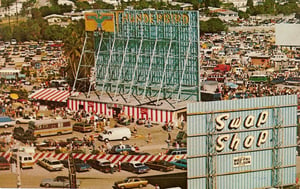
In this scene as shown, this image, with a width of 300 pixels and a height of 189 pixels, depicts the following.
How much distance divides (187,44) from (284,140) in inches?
213

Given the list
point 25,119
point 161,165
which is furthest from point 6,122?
point 161,165

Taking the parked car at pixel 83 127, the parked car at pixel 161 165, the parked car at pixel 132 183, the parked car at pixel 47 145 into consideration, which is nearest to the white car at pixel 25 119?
the parked car at pixel 83 127

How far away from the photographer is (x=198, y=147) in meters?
11.1

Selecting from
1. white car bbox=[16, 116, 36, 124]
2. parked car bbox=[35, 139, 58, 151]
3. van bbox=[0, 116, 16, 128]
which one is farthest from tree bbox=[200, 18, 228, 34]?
parked car bbox=[35, 139, 58, 151]

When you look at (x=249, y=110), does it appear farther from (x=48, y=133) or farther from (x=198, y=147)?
(x=48, y=133)

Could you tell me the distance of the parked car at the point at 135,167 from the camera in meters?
12.4

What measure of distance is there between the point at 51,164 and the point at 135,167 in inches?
49.5

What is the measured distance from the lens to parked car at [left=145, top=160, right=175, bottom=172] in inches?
490

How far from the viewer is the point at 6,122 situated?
1535 cm

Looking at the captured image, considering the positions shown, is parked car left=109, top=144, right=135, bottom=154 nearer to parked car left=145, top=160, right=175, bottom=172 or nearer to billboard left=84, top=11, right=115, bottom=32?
parked car left=145, top=160, right=175, bottom=172

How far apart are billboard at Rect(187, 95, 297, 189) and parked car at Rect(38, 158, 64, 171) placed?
7.46 ft

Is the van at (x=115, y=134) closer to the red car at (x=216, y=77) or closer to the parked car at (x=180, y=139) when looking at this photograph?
the parked car at (x=180, y=139)

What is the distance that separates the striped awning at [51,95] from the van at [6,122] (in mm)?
2819

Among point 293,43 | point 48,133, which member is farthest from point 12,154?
point 293,43
